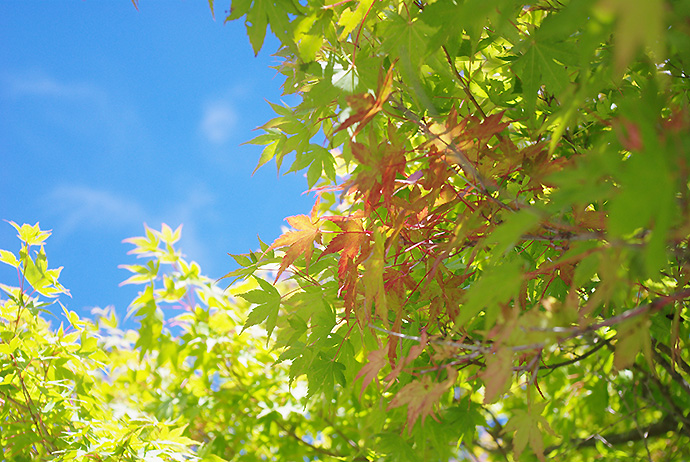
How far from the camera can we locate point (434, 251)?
103 centimetres

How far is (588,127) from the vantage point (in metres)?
1.32

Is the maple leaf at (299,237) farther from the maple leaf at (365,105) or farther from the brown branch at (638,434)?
the brown branch at (638,434)

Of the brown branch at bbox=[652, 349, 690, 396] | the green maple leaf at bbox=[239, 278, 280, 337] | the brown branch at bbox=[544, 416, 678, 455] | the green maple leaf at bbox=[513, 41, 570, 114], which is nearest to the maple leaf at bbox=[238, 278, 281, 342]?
the green maple leaf at bbox=[239, 278, 280, 337]

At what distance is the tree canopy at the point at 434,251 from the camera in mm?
570

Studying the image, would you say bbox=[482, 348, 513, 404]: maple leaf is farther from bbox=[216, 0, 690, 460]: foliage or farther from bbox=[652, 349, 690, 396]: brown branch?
bbox=[652, 349, 690, 396]: brown branch

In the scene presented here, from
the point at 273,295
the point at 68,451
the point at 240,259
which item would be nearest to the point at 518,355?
the point at 273,295

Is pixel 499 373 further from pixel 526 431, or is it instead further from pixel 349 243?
pixel 349 243

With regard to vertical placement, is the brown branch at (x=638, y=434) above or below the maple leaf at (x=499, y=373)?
below

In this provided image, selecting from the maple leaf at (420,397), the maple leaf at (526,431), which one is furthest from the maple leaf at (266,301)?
the maple leaf at (526,431)

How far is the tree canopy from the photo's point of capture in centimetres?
57

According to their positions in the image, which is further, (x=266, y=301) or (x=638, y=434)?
(x=638, y=434)

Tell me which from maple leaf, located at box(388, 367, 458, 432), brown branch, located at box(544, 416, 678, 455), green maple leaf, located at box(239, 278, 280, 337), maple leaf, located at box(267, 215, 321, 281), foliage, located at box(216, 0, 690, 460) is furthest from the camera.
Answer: brown branch, located at box(544, 416, 678, 455)

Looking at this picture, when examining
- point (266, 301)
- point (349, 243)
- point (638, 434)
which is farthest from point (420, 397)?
point (638, 434)

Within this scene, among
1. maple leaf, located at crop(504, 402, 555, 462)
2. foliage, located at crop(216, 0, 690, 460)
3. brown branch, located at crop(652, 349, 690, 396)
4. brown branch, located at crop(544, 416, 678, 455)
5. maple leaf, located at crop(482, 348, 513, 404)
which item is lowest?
brown branch, located at crop(544, 416, 678, 455)
